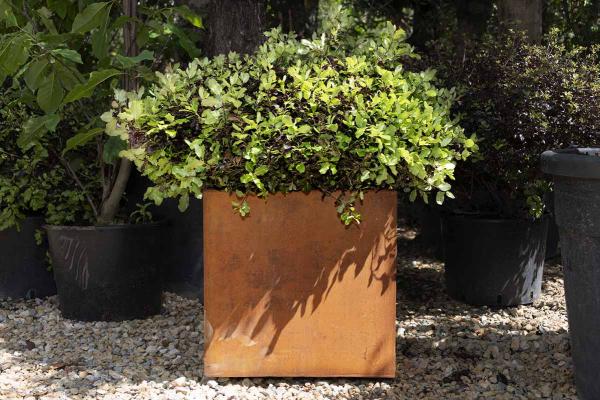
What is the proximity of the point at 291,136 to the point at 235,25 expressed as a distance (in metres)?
1.75

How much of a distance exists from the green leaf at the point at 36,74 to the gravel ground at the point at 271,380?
1.22 meters

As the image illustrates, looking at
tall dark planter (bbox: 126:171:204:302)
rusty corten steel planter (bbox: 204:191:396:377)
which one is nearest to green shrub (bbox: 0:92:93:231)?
tall dark planter (bbox: 126:171:204:302)

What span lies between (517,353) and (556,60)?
1394 millimetres

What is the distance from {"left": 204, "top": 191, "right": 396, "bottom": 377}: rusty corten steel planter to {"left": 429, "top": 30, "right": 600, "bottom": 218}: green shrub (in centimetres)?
93

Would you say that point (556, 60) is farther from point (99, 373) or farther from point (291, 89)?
point (99, 373)

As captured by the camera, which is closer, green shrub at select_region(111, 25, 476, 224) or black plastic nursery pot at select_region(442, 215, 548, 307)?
green shrub at select_region(111, 25, 476, 224)

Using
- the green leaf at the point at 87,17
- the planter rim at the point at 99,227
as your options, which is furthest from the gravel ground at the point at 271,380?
the green leaf at the point at 87,17

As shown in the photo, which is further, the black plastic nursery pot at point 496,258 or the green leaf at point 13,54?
the black plastic nursery pot at point 496,258

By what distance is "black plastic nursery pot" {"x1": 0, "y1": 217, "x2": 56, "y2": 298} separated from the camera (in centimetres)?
466

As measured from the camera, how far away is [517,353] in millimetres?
3762

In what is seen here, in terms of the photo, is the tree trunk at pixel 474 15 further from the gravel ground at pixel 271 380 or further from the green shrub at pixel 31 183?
the green shrub at pixel 31 183

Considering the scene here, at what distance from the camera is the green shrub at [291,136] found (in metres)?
3.05

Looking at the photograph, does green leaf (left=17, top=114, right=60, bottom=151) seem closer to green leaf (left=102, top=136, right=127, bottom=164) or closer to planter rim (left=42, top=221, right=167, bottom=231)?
green leaf (left=102, top=136, right=127, bottom=164)

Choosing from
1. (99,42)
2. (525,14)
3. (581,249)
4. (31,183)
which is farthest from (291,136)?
(525,14)
